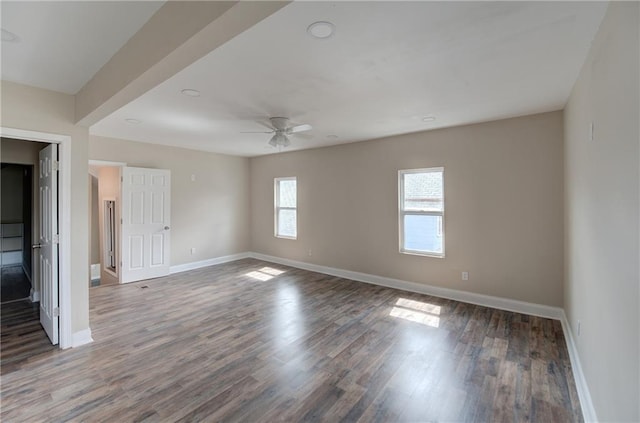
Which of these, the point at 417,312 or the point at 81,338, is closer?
the point at 81,338

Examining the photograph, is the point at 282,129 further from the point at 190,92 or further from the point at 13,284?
the point at 13,284

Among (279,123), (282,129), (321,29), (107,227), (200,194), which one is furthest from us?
(200,194)

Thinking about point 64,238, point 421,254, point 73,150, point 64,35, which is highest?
point 64,35

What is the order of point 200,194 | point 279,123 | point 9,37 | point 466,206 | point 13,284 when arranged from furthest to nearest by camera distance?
point 200,194 → point 13,284 → point 466,206 → point 279,123 → point 9,37

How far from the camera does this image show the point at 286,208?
6559mm

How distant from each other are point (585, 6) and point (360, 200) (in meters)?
3.83

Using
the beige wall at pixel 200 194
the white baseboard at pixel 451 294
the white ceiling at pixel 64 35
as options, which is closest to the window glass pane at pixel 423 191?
the white baseboard at pixel 451 294

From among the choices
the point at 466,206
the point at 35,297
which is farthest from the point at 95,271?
the point at 466,206

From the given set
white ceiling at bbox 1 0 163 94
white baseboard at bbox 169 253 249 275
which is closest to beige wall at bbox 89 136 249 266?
white baseboard at bbox 169 253 249 275

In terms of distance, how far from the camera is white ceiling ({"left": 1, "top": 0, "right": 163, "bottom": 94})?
1.63 meters

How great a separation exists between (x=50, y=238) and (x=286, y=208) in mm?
4196

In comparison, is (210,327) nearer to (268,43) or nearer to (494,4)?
(268,43)

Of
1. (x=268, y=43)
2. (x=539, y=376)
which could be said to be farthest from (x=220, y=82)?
(x=539, y=376)

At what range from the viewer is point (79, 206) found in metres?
2.95
